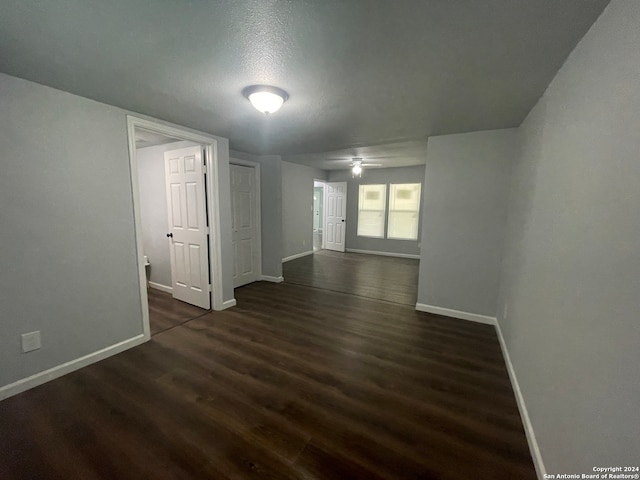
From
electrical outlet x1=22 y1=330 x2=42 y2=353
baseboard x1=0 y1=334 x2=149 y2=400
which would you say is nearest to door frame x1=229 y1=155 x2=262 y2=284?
baseboard x1=0 y1=334 x2=149 y2=400

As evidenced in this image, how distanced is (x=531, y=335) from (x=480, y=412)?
0.65m

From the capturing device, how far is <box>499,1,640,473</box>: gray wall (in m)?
0.84

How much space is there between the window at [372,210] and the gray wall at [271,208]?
3454 mm

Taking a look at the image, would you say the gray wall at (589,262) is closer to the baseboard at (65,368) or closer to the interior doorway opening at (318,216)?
the baseboard at (65,368)

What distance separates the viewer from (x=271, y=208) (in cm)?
464

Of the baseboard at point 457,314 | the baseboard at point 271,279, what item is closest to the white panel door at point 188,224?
the baseboard at point 271,279

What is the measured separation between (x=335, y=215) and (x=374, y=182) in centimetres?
153

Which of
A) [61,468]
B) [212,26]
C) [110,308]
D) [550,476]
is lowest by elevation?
[61,468]

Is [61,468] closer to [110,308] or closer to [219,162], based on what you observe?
[110,308]

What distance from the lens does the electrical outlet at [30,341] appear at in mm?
1918

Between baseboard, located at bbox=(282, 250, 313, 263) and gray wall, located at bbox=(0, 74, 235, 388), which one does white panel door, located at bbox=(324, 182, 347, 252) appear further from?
gray wall, located at bbox=(0, 74, 235, 388)

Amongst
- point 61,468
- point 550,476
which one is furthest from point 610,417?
point 61,468

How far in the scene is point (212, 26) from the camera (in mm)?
1250

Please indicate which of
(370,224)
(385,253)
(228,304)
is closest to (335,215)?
(370,224)
